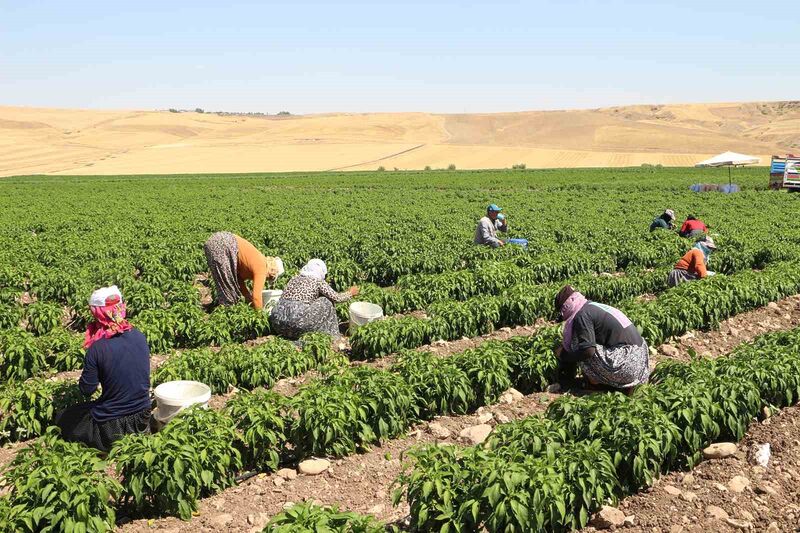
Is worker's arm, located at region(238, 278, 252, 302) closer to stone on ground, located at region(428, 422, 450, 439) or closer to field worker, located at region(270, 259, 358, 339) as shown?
field worker, located at region(270, 259, 358, 339)

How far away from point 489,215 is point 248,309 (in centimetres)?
821

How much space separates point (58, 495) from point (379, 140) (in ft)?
379

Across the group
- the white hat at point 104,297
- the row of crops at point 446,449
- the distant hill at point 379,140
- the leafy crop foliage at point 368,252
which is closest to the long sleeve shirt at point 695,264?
the leafy crop foliage at point 368,252

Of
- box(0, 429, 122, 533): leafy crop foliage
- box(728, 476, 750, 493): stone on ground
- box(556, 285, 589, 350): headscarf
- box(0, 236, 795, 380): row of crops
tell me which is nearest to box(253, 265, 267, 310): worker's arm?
box(0, 236, 795, 380): row of crops

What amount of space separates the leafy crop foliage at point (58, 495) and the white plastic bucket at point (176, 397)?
1.40 m

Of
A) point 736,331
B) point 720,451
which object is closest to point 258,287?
point 720,451

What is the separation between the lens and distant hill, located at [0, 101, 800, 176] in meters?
81.2

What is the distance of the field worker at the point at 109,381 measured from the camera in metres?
6.00

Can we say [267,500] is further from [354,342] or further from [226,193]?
[226,193]

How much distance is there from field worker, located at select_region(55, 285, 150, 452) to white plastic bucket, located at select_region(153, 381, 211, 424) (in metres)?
0.36

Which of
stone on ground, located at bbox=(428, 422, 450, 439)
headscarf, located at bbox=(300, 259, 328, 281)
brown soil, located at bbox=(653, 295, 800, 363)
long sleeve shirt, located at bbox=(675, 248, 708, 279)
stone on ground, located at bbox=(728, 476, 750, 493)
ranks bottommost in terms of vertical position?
brown soil, located at bbox=(653, 295, 800, 363)

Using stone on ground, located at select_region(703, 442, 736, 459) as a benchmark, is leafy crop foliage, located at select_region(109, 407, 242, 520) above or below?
above

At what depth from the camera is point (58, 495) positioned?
453 centimetres

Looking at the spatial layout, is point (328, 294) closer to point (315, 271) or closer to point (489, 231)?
point (315, 271)
